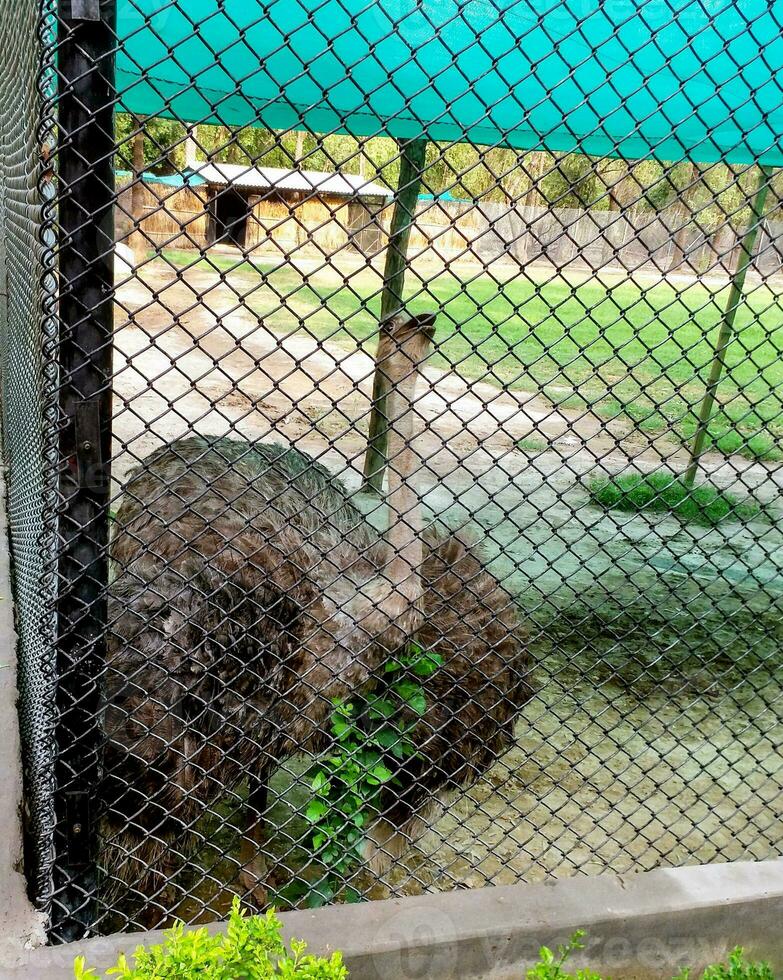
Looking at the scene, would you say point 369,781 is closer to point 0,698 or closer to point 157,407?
point 0,698

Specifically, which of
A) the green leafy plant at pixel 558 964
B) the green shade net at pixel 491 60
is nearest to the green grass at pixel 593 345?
the green shade net at pixel 491 60

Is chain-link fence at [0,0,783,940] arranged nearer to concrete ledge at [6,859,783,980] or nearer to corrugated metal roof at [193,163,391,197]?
corrugated metal roof at [193,163,391,197]

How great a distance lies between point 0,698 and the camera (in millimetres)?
3152

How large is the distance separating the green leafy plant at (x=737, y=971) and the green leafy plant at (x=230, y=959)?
1136mm

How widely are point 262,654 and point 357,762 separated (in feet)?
1.96

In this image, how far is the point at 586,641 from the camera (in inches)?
134

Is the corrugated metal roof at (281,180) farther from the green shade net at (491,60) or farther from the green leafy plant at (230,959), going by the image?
the green leafy plant at (230,959)

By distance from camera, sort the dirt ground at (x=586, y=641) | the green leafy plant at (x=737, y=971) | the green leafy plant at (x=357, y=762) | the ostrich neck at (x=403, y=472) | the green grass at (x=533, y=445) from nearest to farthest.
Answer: the green leafy plant at (x=737, y=971) < the dirt ground at (x=586, y=641) < the green leafy plant at (x=357, y=762) < the ostrich neck at (x=403, y=472) < the green grass at (x=533, y=445)

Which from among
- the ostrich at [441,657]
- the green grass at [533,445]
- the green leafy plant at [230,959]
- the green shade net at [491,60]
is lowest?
the green leafy plant at [230,959]

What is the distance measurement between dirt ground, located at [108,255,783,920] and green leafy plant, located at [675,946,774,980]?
348 mm

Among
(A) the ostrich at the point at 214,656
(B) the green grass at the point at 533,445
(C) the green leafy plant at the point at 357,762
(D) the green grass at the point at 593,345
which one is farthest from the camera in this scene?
(D) the green grass at the point at 593,345

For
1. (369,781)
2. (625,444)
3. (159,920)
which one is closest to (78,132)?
(369,781)

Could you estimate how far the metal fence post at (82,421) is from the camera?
1939mm

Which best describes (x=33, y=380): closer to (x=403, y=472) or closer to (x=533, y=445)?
(x=403, y=472)
